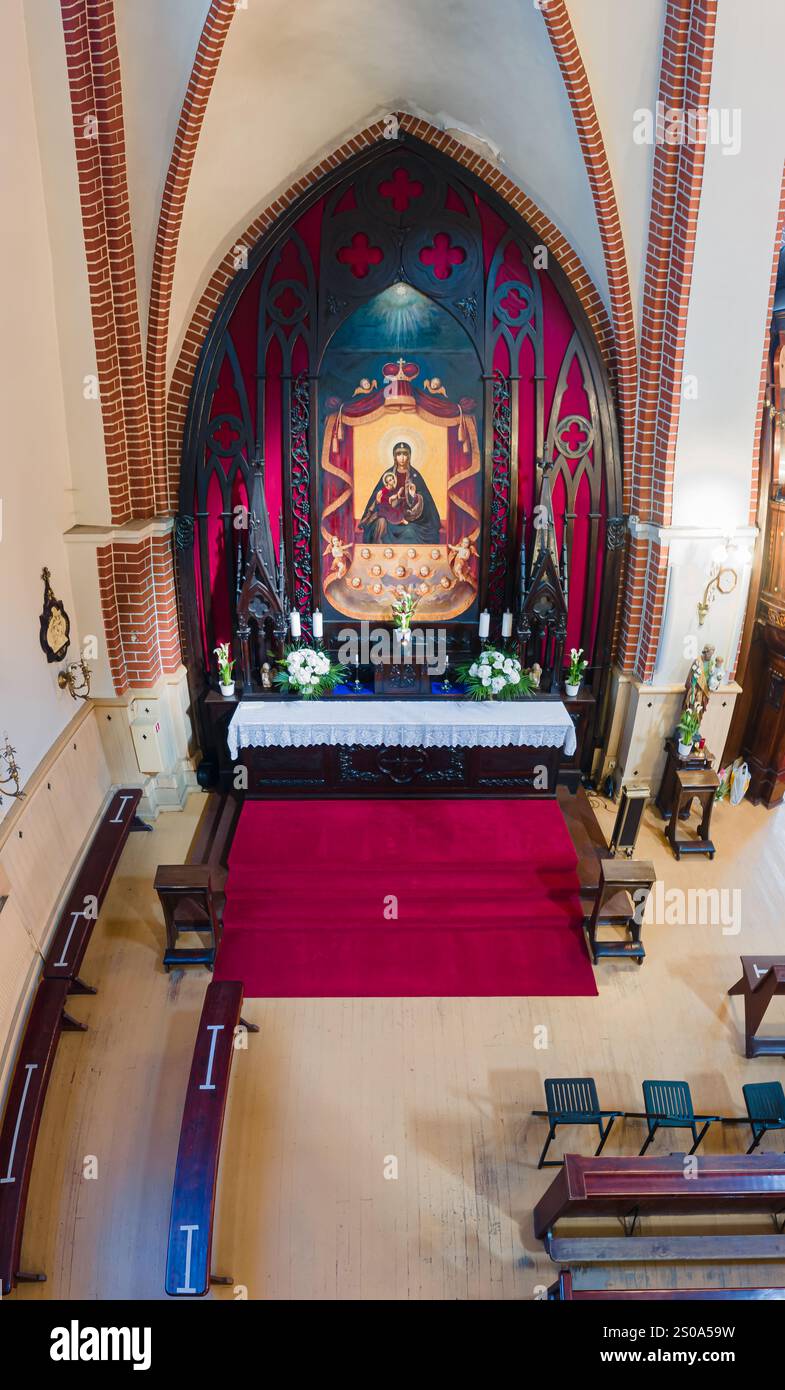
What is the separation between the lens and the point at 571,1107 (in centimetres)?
581

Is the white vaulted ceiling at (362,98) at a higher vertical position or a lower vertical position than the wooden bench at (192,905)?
higher

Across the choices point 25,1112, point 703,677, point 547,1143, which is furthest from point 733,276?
point 25,1112

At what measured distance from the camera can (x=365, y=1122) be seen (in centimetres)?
614

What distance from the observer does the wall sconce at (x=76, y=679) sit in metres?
7.77

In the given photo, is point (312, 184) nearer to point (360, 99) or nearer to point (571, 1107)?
point (360, 99)

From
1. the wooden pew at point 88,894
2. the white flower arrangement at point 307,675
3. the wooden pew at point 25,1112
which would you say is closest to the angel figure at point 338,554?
the white flower arrangement at point 307,675

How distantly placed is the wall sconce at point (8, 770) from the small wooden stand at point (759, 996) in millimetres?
5694

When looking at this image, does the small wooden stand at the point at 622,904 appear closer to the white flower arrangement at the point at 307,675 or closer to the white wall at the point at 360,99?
the white flower arrangement at the point at 307,675

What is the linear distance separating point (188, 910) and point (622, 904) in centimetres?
379

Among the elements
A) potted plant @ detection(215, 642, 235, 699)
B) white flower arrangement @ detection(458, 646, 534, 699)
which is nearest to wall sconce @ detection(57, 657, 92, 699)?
potted plant @ detection(215, 642, 235, 699)

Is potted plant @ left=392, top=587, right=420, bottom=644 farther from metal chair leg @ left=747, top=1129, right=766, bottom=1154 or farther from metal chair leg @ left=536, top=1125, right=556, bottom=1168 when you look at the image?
metal chair leg @ left=747, top=1129, right=766, bottom=1154

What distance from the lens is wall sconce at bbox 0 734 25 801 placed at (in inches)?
253

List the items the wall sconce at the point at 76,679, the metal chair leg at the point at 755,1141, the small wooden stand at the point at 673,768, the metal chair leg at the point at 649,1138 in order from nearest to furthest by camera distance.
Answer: the metal chair leg at the point at 649,1138
the metal chair leg at the point at 755,1141
the wall sconce at the point at 76,679
the small wooden stand at the point at 673,768

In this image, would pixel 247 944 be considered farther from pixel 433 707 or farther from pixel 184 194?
pixel 184 194
